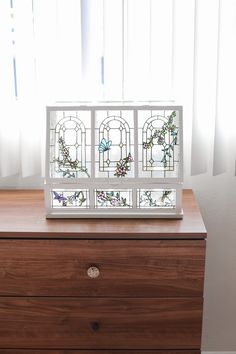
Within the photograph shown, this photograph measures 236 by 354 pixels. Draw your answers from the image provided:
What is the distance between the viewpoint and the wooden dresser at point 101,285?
1.57 meters

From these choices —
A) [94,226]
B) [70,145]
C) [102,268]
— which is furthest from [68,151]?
[102,268]

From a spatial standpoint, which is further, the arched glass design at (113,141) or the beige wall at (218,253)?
the beige wall at (218,253)

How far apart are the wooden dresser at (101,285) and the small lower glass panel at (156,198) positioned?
5 centimetres

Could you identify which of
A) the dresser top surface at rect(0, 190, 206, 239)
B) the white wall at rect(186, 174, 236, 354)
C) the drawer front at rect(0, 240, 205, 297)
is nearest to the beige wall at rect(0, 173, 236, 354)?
the white wall at rect(186, 174, 236, 354)

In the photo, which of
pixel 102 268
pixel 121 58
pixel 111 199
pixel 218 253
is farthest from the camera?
pixel 218 253

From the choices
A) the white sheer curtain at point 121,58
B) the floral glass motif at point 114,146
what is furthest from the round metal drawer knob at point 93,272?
the white sheer curtain at point 121,58

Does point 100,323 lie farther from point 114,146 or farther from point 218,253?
point 218,253

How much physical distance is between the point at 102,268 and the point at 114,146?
362 mm

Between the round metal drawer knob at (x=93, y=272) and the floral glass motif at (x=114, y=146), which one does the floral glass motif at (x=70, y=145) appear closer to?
the floral glass motif at (x=114, y=146)

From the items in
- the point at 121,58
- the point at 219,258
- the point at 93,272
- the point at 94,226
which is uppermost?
the point at 121,58

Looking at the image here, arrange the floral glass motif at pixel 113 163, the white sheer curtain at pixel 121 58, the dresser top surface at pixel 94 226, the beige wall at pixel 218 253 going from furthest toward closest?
the beige wall at pixel 218 253 → the white sheer curtain at pixel 121 58 → the floral glass motif at pixel 113 163 → the dresser top surface at pixel 94 226

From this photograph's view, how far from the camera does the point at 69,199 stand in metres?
1.70

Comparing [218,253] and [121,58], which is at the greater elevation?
[121,58]

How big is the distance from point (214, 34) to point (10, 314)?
1.10m
